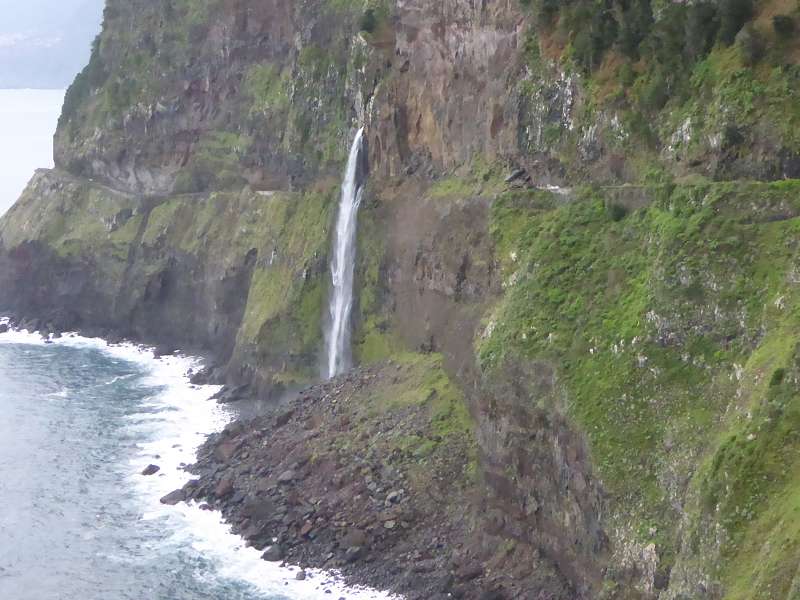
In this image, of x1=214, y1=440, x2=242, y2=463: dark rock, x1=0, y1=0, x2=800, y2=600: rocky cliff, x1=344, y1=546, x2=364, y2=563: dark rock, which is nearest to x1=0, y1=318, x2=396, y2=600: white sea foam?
x1=344, y1=546, x2=364, y2=563: dark rock

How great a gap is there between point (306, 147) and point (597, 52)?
24.9 m

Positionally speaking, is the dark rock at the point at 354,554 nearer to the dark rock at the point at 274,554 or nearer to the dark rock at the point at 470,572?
the dark rock at the point at 274,554

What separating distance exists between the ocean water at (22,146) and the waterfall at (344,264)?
68.7m

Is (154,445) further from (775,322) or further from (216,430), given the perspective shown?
(775,322)

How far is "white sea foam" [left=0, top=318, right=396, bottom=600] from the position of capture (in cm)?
3906

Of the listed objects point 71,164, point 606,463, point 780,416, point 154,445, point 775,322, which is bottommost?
point 154,445

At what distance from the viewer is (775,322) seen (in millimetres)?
29203

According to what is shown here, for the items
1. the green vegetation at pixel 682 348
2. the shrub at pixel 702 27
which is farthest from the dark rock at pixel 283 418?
the shrub at pixel 702 27

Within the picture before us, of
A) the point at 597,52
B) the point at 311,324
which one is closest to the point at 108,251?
the point at 311,324

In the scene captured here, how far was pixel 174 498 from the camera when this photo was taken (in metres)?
46.6

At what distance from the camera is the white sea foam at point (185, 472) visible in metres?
39.1

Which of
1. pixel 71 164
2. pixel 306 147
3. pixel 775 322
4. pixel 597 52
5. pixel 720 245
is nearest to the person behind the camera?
pixel 775 322

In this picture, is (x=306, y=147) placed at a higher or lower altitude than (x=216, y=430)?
higher

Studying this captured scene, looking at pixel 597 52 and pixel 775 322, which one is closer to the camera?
pixel 775 322
